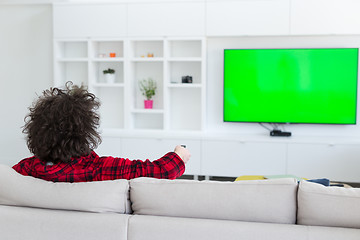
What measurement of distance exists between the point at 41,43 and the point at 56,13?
0.48 m

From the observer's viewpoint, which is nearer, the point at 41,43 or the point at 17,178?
the point at 17,178

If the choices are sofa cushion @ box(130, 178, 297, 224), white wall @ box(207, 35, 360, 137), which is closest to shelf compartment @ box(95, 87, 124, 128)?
white wall @ box(207, 35, 360, 137)

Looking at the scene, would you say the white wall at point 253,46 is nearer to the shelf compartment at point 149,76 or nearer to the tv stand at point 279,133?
the tv stand at point 279,133

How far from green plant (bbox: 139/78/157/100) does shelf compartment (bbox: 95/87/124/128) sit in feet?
0.95

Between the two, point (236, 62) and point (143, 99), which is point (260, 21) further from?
point (143, 99)

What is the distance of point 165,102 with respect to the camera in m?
5.18

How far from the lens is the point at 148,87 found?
5.39 metres

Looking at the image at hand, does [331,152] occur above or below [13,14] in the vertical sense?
below

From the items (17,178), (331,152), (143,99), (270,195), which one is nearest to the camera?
(270,195)

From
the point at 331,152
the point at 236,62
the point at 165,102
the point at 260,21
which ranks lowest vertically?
the point at 331,152

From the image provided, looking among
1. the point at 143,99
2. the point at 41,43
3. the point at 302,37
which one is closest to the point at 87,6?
the point at 41,43

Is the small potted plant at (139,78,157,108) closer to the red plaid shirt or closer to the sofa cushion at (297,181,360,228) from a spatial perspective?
the red plaid shirt

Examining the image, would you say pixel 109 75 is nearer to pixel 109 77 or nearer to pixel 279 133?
pixel 109 77

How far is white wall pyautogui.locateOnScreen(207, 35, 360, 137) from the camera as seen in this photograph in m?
5.01
